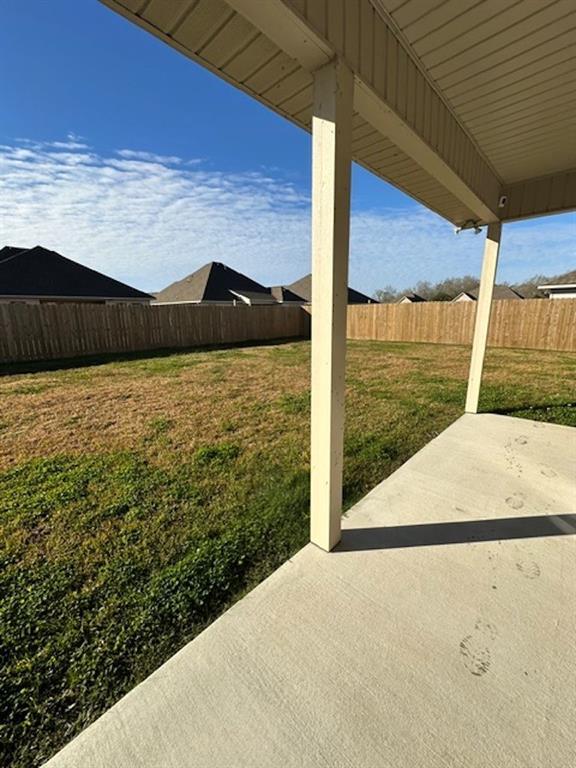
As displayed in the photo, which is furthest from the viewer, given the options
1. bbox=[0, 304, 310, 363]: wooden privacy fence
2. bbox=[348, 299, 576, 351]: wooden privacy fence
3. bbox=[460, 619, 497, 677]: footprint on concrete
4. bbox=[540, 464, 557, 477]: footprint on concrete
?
bbox=[348, 299, 576, 351]: wooden privacy fence

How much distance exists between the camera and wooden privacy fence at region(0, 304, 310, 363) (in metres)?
8.59

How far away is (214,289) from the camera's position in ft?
64.9

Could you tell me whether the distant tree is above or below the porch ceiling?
above

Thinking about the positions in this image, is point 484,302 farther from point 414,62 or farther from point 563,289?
point 563,289

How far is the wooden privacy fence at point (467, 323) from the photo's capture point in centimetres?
987

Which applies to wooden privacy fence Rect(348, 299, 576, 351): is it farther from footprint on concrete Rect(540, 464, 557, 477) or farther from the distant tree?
the distant tree

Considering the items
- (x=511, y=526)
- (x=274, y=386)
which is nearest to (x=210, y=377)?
(x=274, y=386)

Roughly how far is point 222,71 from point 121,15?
0.46 m

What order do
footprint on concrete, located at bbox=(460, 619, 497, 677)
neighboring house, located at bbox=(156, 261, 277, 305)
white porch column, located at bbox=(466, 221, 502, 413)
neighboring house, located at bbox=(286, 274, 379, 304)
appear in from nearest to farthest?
footprint on concrete, located at bbox=(460, 619, 497, 677) → white porch column, located at bbox=(466, 221, 502, 413) → neighboring house, located at bbox=(156, 261, 277, 305) → neighboring house, located at bbox=(286, 274, 379, 304)

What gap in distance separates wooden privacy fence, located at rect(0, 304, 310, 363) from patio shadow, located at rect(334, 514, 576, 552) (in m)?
9.96

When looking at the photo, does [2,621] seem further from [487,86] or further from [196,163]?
[196,163]

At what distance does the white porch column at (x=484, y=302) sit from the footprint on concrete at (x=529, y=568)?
8.65ft

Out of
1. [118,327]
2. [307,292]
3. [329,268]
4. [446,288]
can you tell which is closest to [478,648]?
[329,268]

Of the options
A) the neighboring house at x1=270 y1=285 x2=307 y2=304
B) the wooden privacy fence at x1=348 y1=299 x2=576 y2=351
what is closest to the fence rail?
the wooden privacy fence at x1=348 y1=299 x2=576 y2=351
